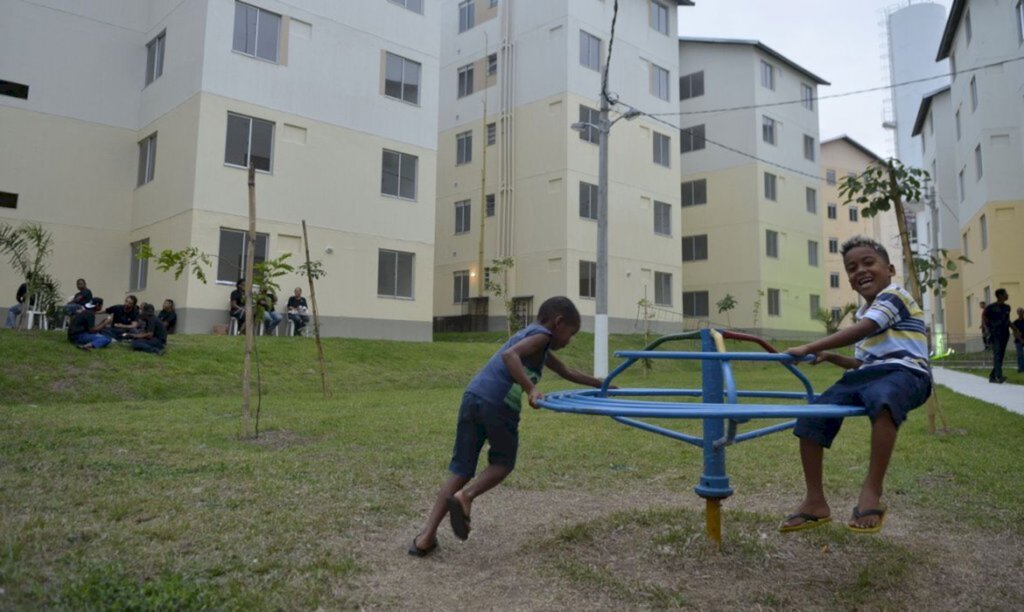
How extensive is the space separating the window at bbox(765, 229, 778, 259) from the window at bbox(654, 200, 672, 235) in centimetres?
718

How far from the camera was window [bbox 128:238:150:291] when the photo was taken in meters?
22.4

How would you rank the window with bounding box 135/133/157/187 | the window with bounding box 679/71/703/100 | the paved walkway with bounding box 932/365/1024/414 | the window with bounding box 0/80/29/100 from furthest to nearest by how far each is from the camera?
the window with bounding box 679/71/703/100
the window with bounding box 135/133/157/187
the window with bounding box 0/80/29/100
the paved walkway with bounding box 932/365/1024/414

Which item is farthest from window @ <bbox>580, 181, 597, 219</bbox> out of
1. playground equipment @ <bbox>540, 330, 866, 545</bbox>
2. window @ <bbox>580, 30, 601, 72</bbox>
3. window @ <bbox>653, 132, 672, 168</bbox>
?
playground equipment @ <bbox>540, 330, 866, 545</bbox>

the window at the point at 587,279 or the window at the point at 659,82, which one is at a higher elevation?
the window at the point at 659,82

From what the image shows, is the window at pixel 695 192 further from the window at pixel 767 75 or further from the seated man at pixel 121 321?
the seated man at pixel 121 321

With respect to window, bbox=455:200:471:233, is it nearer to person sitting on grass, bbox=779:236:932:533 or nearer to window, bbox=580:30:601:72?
window, bbox=580:30:601:72

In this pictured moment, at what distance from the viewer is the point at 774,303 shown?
39.1m

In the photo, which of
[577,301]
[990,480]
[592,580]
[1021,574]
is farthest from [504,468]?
[577,301]

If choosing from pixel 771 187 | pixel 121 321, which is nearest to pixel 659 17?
pixel 771 187

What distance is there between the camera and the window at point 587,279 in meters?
30.2

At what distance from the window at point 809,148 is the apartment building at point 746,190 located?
1.72 feet

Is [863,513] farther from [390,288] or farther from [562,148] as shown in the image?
[562,148]

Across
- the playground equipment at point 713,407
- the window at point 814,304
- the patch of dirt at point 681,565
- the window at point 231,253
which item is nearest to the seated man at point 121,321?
the window at point 231,253

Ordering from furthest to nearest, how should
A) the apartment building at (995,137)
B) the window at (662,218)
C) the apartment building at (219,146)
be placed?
1. the window at (662,218)
2. the apartment building at (995,137)
3. the apartment building at (219,146)
